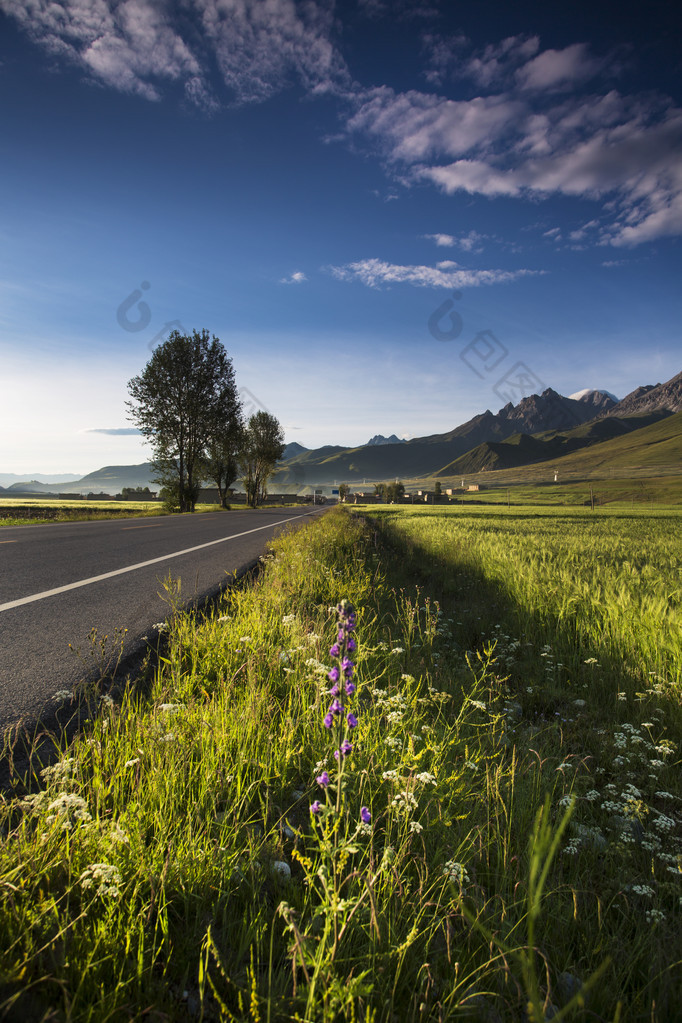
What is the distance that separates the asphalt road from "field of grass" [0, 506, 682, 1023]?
60cm

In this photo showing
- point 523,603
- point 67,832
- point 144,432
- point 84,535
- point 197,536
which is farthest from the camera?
point 144,432

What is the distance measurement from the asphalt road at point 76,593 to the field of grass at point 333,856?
596 millimetres

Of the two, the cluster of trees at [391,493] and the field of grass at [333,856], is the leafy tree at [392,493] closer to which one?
the cluster of trees at [391,493]

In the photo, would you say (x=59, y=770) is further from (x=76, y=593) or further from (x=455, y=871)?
(x=76, y=593)

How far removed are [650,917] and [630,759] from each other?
1.42m

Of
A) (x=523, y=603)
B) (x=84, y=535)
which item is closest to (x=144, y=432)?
(x=84, y=535)

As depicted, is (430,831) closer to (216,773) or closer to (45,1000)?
(216,773)

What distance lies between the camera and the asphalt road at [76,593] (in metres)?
3.45

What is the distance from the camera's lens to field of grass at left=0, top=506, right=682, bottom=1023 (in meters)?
1.31

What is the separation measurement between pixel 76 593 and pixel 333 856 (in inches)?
224

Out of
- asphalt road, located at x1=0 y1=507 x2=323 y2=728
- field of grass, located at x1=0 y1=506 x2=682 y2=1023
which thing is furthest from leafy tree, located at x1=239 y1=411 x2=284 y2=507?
field of grass, located at x1=0 y1=506 x2=682 y2=1023

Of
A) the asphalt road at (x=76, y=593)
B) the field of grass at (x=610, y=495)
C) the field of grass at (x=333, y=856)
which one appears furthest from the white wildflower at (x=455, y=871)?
the field of grass at (x=610, y=495)

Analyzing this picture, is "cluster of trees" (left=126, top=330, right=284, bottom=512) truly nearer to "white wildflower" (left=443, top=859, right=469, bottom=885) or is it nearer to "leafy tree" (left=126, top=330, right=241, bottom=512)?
"leafy tree" (left=126, top=330, right=241, bottom=512)

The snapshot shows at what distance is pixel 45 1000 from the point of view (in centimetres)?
120
